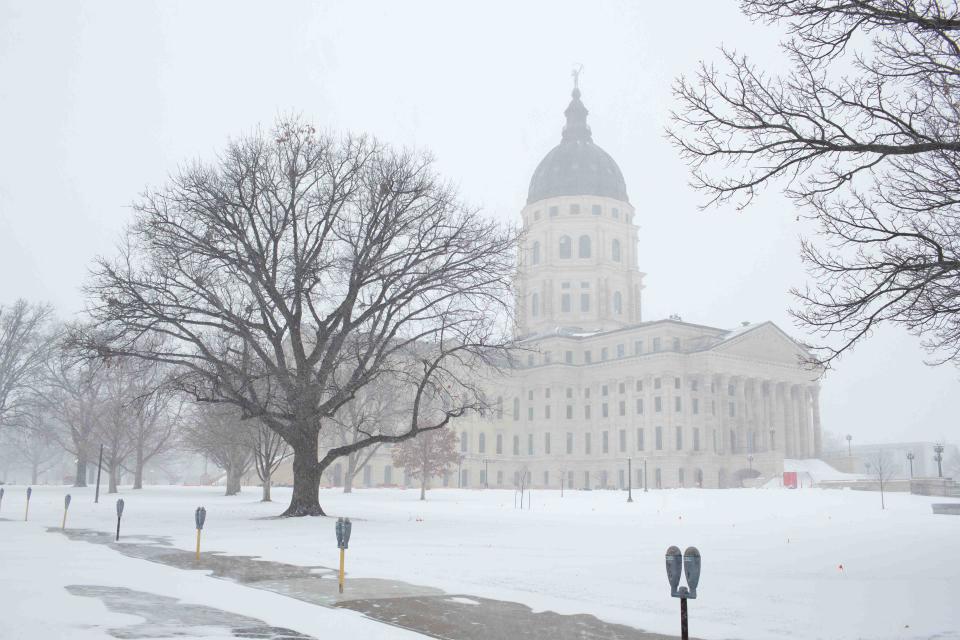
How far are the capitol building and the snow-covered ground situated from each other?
215ft

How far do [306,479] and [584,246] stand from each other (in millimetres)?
102275

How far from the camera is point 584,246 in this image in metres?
129

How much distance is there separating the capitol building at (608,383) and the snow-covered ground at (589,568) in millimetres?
65475

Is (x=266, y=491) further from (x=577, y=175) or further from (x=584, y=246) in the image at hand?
(x=577, y=175)

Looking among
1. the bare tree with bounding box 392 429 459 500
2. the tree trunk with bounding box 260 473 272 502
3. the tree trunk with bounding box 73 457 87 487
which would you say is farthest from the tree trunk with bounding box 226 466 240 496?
the bare tree with bounding box 392 429 459 500

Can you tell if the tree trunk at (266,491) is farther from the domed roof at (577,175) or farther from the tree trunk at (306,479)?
the domed roof at (577,175)

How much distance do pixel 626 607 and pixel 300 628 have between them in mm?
4709

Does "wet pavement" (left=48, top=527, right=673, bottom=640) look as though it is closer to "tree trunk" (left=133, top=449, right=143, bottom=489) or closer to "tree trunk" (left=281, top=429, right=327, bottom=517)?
"tree trunk" (left=281, top=429, right=327, bottom=517)

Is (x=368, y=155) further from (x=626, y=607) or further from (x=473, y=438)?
(x=473, y=438)

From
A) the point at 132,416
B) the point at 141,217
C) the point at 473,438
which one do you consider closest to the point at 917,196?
the point at 141,217

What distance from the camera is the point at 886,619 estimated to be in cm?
1084

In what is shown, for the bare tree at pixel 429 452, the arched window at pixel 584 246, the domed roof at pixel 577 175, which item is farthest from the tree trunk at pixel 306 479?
the domed roof at pixel 577 175

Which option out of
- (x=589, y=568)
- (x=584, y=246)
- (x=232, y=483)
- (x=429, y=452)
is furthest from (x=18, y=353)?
(x=584, y=246)

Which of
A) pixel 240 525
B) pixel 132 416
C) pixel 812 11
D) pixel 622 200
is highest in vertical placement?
pixel 622 200
